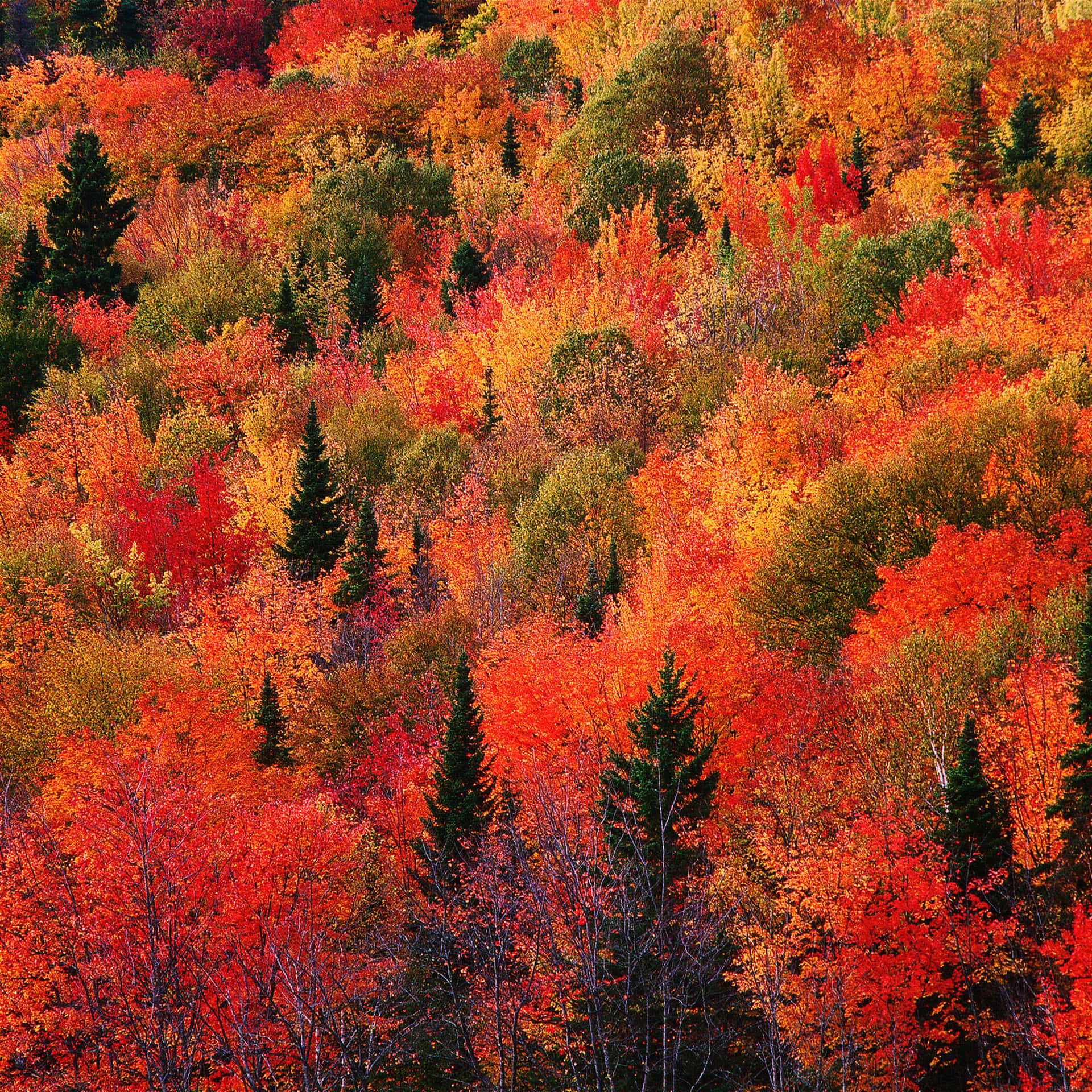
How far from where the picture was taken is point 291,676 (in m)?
55.9

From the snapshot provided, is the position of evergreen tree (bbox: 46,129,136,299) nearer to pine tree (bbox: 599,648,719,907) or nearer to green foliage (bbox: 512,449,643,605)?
green foliage (bbox: 512,449,643,605)

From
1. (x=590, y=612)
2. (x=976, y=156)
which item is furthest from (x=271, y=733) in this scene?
(x=976, y=156)

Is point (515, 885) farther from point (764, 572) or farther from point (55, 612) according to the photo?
point (55, 612)

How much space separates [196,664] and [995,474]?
102ft

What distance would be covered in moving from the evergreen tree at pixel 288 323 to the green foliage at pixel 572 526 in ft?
89.4

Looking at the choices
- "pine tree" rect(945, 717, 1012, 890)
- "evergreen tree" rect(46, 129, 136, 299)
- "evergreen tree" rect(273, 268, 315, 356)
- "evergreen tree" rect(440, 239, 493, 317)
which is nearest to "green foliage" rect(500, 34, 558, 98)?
"evergreen tree" rect(440, 239, 493, 317)

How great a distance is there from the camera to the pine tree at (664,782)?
31.6 meters

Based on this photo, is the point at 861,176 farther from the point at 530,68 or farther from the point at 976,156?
the point at 530,68

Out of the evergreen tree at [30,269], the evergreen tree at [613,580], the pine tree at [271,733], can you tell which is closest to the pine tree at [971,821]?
the evergreen tree at [613,580]

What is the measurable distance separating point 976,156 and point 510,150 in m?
36.8

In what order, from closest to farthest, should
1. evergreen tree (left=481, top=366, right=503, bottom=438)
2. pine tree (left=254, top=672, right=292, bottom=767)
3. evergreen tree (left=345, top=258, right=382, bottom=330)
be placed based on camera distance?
pine tree (left=254, top=672, right=292, bottom=767) < evergreen tree (left=481, top=366, right=503, bottom=438) < evergreen tree (left=345, top=258, right=382, bottom=330)

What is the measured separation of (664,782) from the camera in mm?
34344

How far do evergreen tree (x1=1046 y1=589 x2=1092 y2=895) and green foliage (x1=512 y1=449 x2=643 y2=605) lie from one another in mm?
26674

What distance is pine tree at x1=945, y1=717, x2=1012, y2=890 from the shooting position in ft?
104
